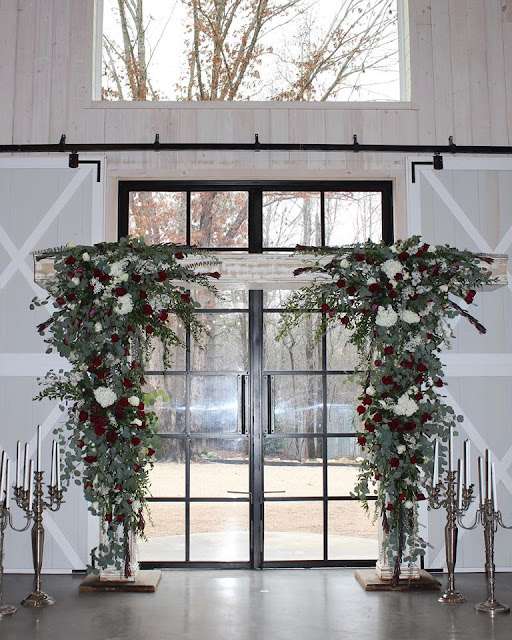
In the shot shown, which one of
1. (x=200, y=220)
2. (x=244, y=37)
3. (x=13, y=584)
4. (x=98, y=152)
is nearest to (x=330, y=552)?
(x=13, y=584)

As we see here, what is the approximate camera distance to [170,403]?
5668 millimetres

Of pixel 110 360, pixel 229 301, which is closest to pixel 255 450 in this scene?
pixel 229 301

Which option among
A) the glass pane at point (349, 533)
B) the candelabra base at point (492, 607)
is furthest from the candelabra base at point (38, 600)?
the candelabra base at point (492, 607)

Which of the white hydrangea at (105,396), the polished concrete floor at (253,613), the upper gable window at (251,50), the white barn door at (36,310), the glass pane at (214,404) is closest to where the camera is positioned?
the polished concrete floor at (253,613)

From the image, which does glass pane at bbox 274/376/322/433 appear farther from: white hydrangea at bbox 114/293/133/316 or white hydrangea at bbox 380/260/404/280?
white hydrangea at bbox 114/293/133/316

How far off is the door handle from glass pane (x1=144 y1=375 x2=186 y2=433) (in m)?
0.64

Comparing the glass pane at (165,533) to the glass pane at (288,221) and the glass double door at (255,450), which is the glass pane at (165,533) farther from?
the glass pane at (288,221)

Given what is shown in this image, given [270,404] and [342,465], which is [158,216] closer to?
[270,404]

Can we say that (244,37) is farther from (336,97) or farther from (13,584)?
(13,584)

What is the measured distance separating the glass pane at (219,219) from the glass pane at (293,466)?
5.14ft

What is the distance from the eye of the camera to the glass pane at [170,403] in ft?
18.5

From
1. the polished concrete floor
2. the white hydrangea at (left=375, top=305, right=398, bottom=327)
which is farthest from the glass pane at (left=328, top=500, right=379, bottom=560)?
the white hydrangea at (left=375, top=305, right=398, bottom=327)

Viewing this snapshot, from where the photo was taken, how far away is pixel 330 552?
5.54 m

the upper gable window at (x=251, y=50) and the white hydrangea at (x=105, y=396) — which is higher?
the upper gable window at (x=251, y=50)
